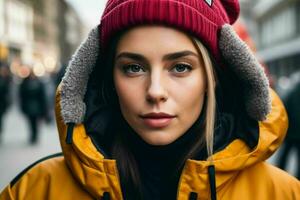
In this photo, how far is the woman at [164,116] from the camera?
1787mm

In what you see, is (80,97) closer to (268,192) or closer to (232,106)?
(232,106)

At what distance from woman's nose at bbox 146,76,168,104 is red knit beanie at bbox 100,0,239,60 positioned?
22 cm

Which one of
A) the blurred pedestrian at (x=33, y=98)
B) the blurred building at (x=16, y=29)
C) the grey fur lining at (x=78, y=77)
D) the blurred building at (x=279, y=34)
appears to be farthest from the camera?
the blurred building at (x=16, y=29)

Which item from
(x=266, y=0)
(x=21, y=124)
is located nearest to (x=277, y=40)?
(x=266, y=0)

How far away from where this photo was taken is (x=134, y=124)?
1826 millimetres

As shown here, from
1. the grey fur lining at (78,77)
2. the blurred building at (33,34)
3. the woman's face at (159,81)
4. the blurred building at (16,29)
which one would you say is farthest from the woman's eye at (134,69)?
the blurred building at (16,29)

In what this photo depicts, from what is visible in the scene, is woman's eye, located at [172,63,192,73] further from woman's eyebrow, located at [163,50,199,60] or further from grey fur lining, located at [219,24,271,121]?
grey fur lining, located at [219,24,271,121]

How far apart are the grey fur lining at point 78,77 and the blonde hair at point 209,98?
1.43 feet

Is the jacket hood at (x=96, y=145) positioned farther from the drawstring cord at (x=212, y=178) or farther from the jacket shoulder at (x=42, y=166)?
the jacket shoulder at (x=42, y=166)

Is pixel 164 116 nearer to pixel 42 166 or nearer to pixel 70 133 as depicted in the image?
pixel 70 133

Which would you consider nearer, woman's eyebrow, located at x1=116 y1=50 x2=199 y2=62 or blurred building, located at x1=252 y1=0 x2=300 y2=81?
woman's eyebrow, located at x1=116 y1=50 x2=199 y2=62

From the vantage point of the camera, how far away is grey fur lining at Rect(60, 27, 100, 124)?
194 centimetres

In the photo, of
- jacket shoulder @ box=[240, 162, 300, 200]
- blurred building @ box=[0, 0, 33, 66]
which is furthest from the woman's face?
blurred building @ box=[0, 0, 33, 66]

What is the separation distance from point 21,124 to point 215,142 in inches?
525
